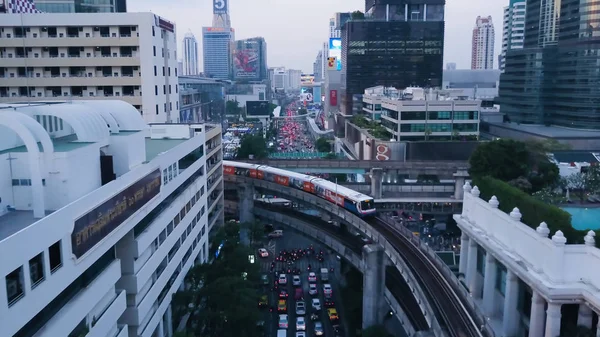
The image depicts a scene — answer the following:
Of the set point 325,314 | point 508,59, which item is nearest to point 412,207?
point 325,314

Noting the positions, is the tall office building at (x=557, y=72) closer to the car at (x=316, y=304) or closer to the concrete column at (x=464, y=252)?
the concrete column at (x=464, y=252)

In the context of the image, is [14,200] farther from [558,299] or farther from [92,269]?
[558,299]

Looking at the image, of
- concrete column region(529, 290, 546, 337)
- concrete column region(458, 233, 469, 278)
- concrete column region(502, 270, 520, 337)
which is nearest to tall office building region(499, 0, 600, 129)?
concrete column region(458, 233, 469, 278)

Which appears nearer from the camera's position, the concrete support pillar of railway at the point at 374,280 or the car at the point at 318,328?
the concrete support pillar of railway at the point at 374,280

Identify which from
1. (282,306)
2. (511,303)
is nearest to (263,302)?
(282,306)

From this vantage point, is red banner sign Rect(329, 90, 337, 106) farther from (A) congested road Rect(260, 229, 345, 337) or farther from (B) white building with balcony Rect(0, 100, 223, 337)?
(B) white building with balcony Rect(0, 100, 223, 337)

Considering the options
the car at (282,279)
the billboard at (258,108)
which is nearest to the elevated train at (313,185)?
the car at (282,279)
